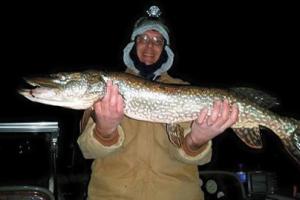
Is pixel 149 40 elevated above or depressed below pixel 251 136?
above

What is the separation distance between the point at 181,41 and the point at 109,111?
52.1m

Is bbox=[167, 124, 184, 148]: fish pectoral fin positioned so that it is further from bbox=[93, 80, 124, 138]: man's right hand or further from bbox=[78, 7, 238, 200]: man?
bbox=[93, 80, 124, 138]: man's right hand

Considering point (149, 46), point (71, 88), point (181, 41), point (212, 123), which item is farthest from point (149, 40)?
point (181, 41)

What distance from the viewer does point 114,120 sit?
2.69m

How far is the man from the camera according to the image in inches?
100

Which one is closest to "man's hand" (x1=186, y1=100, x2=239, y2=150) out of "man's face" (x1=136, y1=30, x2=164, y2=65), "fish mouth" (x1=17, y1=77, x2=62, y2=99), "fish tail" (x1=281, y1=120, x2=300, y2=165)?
"fish tail" (x1=281, y1=120, x2=300, y2=165)

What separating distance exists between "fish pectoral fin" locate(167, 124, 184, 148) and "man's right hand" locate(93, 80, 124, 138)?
37cm

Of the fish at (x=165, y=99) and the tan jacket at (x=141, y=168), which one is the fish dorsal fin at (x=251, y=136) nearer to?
the fish at (x=165, y=99)

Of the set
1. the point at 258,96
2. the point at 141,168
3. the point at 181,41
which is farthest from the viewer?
the point at 181,41

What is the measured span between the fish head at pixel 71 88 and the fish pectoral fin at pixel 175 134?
1.84ft

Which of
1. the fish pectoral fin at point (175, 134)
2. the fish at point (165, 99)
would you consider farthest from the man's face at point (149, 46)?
the fish pectoral fin at point (175, 134)

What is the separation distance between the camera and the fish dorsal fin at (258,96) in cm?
302

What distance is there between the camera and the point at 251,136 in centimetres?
299

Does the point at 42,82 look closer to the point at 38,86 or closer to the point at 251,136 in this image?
the point at 38,86
